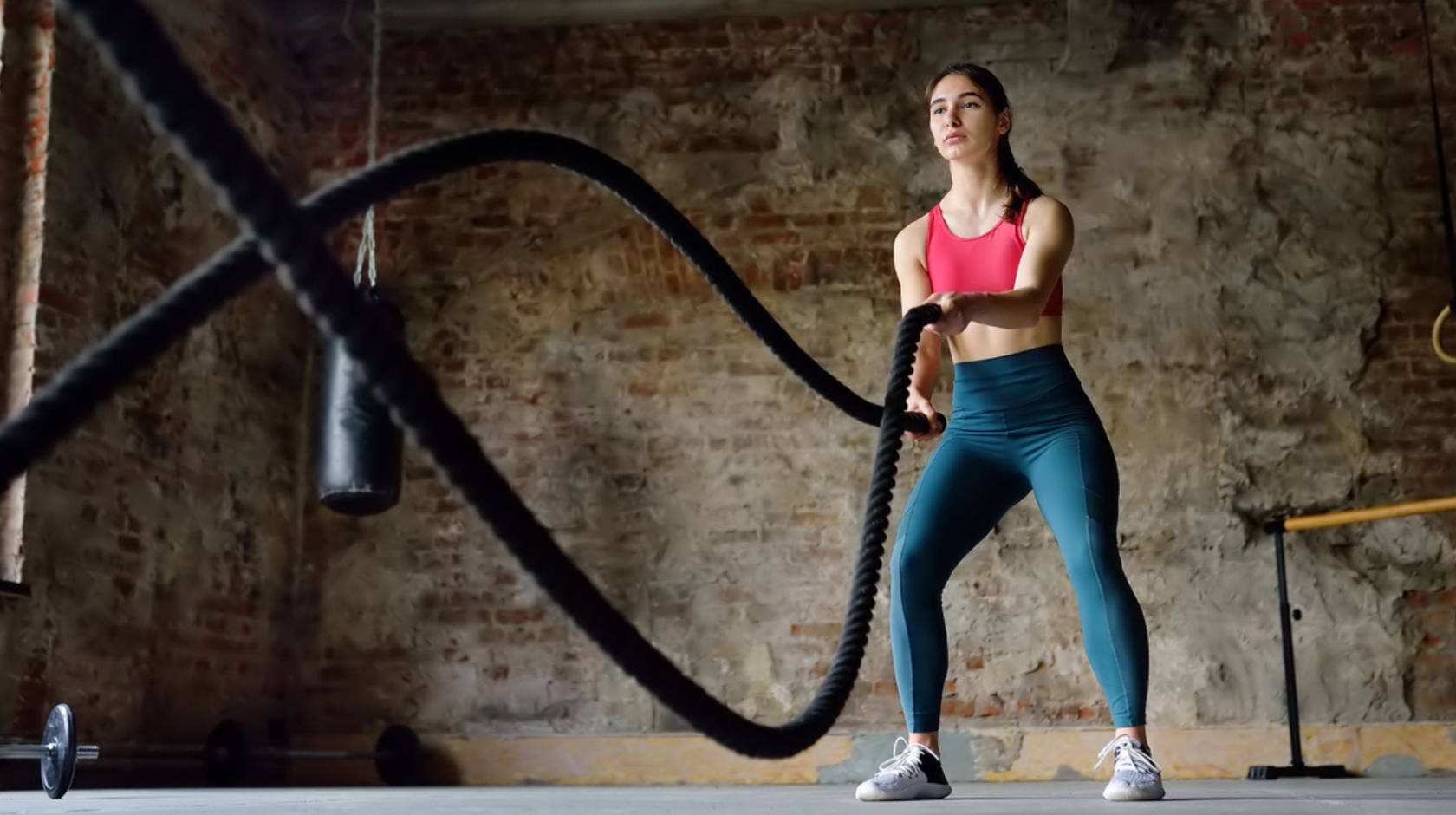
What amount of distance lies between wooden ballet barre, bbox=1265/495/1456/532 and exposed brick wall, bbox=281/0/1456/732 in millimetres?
256

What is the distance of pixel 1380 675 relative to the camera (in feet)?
16.3

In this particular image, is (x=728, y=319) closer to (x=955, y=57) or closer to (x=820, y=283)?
(x=820, y=283)

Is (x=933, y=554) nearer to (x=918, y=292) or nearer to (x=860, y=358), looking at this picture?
(x=918, y=292)

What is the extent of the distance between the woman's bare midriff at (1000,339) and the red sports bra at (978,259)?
3 centimetres

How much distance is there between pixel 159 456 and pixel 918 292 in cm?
304

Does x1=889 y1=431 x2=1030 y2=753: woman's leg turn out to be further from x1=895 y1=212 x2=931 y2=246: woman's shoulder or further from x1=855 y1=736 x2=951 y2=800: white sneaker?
x1=895 y1=212 x2=931 y2=246: woman's shoulder

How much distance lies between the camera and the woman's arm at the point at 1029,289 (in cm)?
242

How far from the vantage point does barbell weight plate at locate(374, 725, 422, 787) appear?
5.14 meters

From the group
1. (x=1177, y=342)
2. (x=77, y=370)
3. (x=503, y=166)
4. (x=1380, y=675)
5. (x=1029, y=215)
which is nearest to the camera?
(x=77, y=370)

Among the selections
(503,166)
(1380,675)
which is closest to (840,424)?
(503,166)

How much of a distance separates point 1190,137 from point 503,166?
2.78 metres

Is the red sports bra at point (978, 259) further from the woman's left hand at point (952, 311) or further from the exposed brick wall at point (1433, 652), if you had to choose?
the exposed brick wall at point (1433, 652)

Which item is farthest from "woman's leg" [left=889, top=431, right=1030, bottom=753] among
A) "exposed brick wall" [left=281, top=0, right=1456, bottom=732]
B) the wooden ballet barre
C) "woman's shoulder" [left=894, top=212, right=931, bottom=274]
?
"exposed brick wall" [left=281, top=0, right=1456, bottom=732]

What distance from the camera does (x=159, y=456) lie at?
15.6ft
